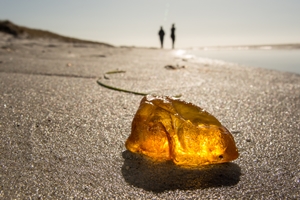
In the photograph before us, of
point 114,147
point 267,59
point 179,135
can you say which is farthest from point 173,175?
point 267,59

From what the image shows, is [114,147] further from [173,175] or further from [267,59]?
[267,59]

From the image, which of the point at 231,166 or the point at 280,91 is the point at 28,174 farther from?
the point at 280,91

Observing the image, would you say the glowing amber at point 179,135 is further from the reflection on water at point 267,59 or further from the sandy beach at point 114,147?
the reflection on water at point 267,59

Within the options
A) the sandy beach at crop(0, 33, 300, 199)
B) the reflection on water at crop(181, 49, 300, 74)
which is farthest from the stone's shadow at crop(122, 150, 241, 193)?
the reflection on water at crop(181, 49, 300, 74)

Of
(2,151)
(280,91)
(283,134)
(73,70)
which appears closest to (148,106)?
(2,151)

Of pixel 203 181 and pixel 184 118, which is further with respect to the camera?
pixel 184 118
